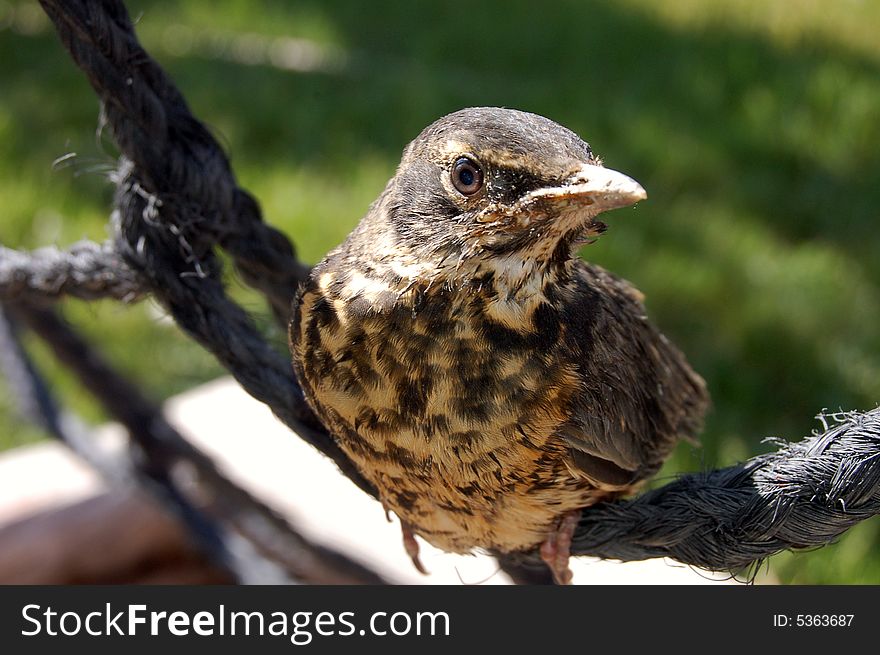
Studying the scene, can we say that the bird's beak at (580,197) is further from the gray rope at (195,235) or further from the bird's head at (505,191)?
the gray rope at (195,235)

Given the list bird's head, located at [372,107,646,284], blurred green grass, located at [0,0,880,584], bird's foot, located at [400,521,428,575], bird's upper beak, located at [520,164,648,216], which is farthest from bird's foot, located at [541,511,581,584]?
blurred green grass, located at [0,0,880,584]

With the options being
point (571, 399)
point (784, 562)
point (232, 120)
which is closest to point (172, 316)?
point (571, 399)

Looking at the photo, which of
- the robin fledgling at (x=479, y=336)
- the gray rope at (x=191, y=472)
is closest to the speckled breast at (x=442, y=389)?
the robin fledgling at (x=479, y=336)

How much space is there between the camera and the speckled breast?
1.52m

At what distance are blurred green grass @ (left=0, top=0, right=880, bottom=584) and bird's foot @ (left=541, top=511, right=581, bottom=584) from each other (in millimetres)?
1362

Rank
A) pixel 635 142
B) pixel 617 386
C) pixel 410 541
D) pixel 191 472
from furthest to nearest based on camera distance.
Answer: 1. pixel 635 142
2. pixel 191 472
3. pixel 410 541
4. pixel 617 386

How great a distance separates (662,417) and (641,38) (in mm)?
4706

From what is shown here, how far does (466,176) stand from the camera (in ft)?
4.78

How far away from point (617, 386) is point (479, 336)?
1.14 ft

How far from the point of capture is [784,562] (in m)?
2.98

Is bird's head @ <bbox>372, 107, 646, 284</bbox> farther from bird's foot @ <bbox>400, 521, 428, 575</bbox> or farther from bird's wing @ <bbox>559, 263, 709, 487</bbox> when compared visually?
bird's foot @ <bbox>400, 521, 428, 575</bbox>

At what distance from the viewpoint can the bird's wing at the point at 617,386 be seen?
1.62 metres

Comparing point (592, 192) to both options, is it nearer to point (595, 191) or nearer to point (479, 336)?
point (595, 191)

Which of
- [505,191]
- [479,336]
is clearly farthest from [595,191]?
[479,336]
